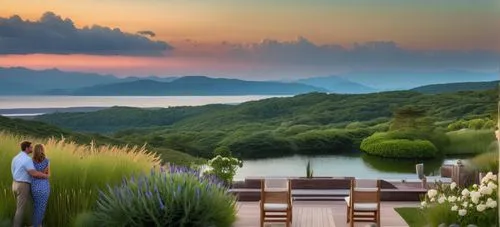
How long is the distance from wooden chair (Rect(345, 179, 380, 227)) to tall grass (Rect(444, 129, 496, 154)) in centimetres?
1381

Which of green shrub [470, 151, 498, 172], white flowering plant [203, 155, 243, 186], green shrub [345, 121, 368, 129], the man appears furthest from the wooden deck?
green shrub [345, 121, 368, 129]

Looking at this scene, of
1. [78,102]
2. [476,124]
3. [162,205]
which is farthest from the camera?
[78,102]

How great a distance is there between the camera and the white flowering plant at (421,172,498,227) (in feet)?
24.6

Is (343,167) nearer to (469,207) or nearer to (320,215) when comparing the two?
(320,215)

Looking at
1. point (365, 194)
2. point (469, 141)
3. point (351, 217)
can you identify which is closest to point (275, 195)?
point (351, 217)

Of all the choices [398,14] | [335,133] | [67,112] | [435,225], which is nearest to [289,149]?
[335,133]

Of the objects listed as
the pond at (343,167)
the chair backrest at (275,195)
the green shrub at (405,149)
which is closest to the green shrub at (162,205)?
the chair backrest at (275,195)

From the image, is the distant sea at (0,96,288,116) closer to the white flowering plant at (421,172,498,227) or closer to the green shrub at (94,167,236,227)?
the green shrub at (94,167,236,227)

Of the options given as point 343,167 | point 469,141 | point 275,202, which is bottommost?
point 343,167

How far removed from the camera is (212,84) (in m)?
27.1

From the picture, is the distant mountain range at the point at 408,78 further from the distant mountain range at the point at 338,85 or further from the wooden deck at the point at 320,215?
the wooden deck at the point at 320,215

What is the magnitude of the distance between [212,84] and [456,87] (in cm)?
788

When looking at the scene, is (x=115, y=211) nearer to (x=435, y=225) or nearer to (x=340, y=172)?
(x=435, y=225)

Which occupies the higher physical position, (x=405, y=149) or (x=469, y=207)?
(x=405, y=149)
